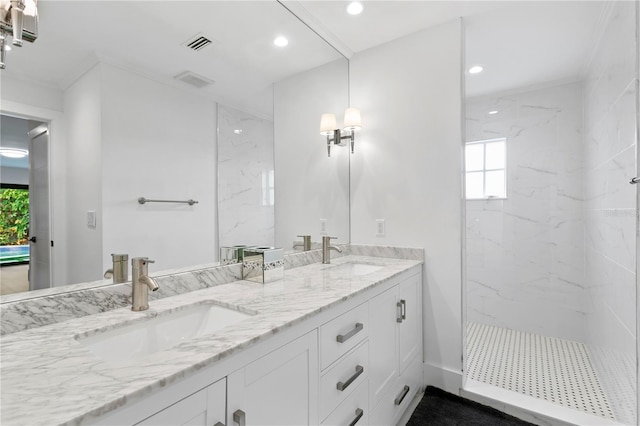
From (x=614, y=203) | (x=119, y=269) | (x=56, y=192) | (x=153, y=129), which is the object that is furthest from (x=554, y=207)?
(x=56, y=192)

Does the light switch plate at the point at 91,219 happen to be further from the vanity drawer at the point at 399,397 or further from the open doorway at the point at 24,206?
the vanity drawer at the point at 399,397

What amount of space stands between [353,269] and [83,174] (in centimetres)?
147

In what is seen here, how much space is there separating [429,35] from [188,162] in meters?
1.80

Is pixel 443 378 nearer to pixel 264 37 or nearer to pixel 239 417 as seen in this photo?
pixel 239 417

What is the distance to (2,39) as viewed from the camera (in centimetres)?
91

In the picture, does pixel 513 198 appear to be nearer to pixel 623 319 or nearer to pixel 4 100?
pixel 623 319

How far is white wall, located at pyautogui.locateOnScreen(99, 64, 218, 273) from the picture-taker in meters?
1.14

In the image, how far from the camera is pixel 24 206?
95cm

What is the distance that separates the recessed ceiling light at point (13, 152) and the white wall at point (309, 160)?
1147 millimetres

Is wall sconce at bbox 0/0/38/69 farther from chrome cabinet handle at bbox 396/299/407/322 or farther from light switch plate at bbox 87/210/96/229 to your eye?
chrome cabinet handle at bbox 396/299/407/322

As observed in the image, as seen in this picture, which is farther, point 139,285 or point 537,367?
point 537,367

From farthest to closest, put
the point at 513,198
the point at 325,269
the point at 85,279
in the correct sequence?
the point at 513,198
the point at 325,269
the point at 85,279

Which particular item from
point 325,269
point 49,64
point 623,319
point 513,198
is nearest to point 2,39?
point 49,64

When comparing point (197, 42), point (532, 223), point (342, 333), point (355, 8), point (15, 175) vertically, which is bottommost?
point (342, 333)
